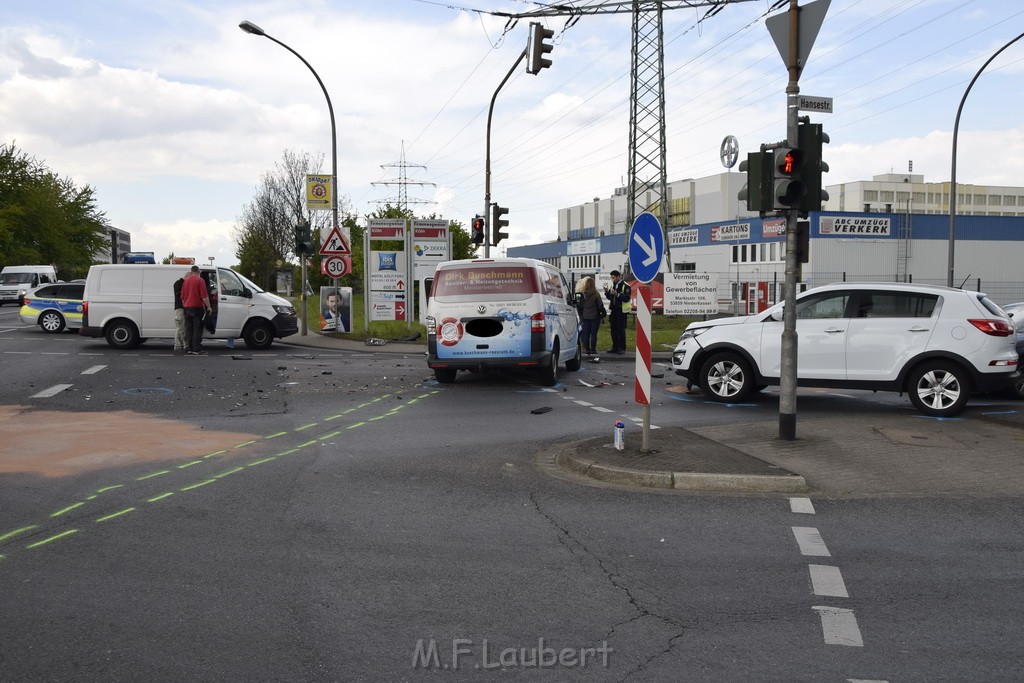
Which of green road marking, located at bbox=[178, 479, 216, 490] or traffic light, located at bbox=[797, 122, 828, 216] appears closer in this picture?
green road marking, located at bbox=[178, 479, 216, 490]

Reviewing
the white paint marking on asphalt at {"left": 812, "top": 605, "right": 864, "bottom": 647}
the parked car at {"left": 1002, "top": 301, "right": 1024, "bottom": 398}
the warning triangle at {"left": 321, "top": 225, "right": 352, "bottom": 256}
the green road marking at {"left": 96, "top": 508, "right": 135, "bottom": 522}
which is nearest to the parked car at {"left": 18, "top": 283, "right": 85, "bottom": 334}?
the warning triangle at {"left": 321, "top": 225, "right": 352, "bottom": 256}

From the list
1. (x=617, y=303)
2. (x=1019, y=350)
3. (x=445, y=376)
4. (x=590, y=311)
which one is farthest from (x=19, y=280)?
(x=1019, y=350)

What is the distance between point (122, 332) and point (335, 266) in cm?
640

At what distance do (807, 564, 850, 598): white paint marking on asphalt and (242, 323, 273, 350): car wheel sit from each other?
20573 millimetres

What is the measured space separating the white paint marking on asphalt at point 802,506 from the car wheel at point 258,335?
19.0 meters

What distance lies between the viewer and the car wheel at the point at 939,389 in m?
12.5

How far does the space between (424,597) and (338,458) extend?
4.56 meters

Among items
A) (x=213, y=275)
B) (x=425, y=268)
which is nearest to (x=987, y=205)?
(x=425, y=268)

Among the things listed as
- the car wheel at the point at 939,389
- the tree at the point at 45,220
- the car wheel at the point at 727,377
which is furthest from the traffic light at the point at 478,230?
the tree at the point at 45,220

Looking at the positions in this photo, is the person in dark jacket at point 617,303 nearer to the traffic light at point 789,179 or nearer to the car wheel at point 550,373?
the car wheel at point 550,373

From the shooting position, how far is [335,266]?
28.0m

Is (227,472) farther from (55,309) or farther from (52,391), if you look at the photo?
(55,309)

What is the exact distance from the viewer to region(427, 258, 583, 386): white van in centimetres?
1579

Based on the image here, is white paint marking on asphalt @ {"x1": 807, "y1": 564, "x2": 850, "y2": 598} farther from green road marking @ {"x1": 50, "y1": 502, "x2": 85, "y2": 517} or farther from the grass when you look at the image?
the grass
